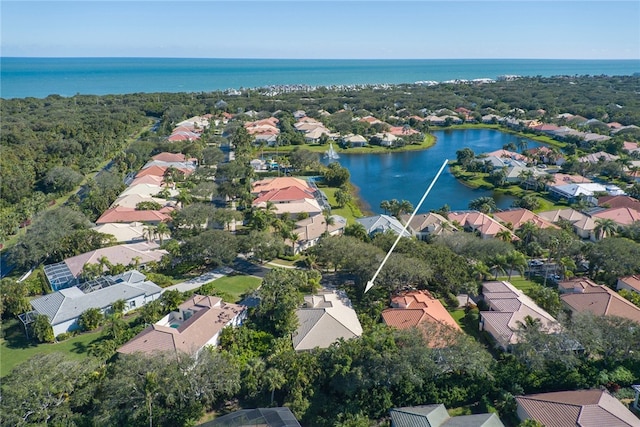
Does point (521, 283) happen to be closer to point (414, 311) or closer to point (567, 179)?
point (414, 311)

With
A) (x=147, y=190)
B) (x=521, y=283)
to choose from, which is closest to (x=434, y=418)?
(x=521, y=283)

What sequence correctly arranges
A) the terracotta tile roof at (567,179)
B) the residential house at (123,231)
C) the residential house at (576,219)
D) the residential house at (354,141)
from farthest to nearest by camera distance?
the residential house at (354,141)
the terracotta tile roof at (567,179)
the residential house at (576,219)
the residential house at (123,231)

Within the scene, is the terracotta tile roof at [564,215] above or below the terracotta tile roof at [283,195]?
below

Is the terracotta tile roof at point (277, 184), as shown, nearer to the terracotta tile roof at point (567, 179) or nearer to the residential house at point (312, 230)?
the residential house at point (312, 230)

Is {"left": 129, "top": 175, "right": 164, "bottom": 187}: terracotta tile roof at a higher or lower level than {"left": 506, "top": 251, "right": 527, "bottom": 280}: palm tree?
lower

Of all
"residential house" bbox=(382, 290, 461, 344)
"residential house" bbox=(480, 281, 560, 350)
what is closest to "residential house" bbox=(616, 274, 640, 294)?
"residential house" bbox=(480, 281, 560, 350)

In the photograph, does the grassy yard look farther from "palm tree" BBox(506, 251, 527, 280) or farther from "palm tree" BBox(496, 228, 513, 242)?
"palm tree" BBox(506, 251, 527, 280)

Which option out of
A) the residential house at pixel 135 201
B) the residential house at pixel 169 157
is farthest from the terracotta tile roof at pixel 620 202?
the residential house at pixel 169 157
